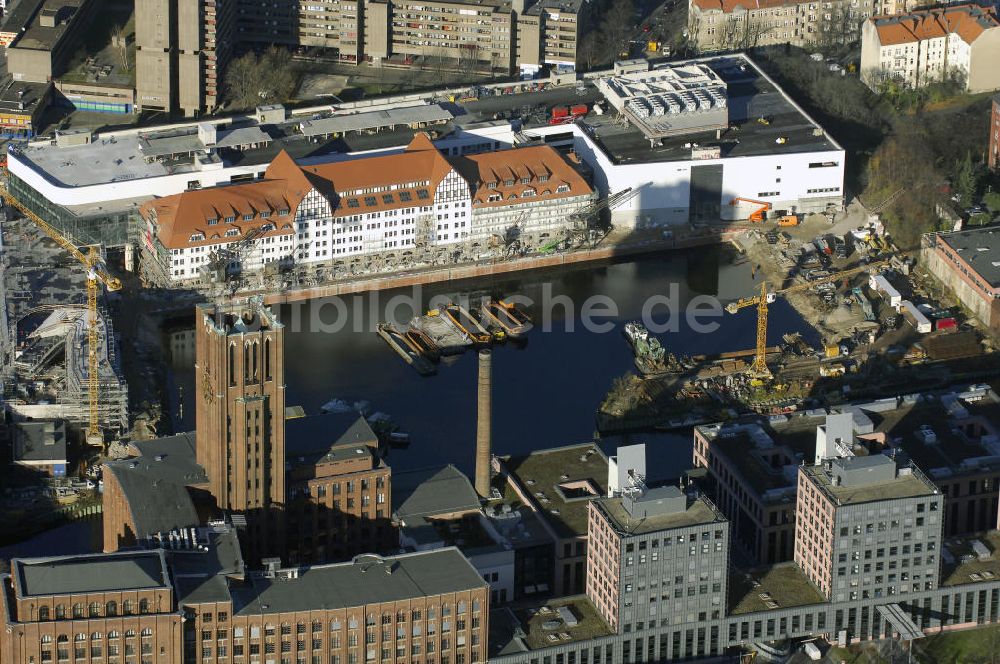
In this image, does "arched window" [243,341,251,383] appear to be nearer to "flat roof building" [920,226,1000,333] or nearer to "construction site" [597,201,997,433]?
"construction site" [597,201,997,433]

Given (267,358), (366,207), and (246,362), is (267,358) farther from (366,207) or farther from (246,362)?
(366,207)

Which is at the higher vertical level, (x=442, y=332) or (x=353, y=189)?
(x=353, y=189)

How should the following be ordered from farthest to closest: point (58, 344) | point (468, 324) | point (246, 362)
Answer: point (468, 324) → point (58, 344) → point (246, 362)

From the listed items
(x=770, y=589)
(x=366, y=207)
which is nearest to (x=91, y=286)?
(x=366, y=207)

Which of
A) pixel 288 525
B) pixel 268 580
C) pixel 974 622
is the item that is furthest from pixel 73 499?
pixel 974 622

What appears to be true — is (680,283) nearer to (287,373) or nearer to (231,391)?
(287,373)

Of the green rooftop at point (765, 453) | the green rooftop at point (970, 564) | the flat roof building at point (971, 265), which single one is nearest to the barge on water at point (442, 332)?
the green rooftop at point (765, 453)
